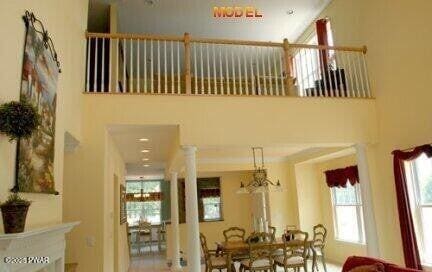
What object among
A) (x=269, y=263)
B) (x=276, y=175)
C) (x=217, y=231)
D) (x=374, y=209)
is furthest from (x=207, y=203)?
(x=374, y=209)

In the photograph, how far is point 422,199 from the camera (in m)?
5.18

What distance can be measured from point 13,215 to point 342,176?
22.8 ft

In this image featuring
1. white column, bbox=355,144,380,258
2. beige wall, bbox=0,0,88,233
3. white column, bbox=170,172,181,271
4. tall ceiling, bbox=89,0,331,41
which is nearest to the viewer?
beige wall, bbox=0,0,88,233

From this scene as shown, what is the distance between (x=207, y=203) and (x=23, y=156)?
9643mm

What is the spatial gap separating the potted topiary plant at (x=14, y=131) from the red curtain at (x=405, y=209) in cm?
458

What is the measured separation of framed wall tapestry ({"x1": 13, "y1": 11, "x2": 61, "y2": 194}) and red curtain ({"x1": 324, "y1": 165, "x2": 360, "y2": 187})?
6.00 m

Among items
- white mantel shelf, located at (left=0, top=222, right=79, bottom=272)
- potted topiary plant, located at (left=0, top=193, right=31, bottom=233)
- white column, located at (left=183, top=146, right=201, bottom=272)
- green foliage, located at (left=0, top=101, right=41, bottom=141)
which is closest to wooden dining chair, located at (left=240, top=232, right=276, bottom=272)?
white column, located at (left=183, top=146, right=201, bottom=272)

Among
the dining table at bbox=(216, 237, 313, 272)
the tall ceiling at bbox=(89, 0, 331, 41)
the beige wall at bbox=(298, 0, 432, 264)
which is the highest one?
the tall ceiling at bbox=(89, 0, 331, 41)

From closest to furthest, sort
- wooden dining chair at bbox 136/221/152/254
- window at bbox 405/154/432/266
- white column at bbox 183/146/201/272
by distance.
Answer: white column at bbox 183/146/201/272, window at bbox 405/154/432/266, wooden dining chair at bbox 136/221/152/254

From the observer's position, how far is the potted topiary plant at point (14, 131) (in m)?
2.09

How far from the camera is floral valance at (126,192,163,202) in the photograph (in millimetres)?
14914

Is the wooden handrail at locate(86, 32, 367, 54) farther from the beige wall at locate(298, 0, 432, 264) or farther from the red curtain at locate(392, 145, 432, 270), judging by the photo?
the red curtain at locate(392, 145, 432, 270)

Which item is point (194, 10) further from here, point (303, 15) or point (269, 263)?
point (269, 263)

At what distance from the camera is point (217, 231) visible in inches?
441
